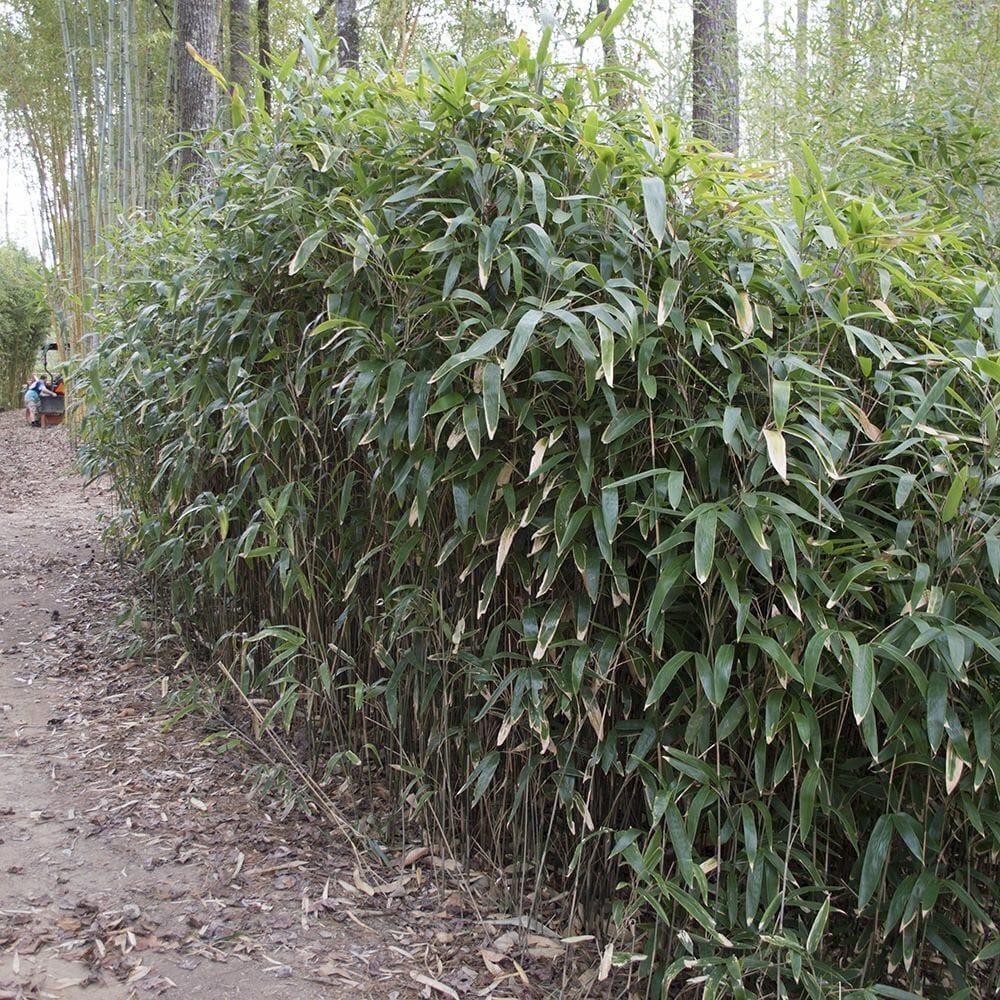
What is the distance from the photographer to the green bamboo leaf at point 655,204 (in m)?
1.40

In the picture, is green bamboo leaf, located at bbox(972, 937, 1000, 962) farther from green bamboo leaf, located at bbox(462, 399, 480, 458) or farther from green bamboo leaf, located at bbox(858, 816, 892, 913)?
green bamboo leaf, located at bbox(462, 399, 480, 458)

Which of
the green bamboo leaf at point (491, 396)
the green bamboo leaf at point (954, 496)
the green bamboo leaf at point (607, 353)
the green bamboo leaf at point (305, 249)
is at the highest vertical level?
the green bamboo leaf at point (305, 249)

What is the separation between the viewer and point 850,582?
1328mm

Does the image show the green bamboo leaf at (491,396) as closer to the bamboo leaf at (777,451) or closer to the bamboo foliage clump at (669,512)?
the bamboo foliage clump at (669,512)

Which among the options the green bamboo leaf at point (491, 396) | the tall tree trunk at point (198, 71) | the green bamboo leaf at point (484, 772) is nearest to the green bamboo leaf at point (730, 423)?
the green bamboo leaf at point (491, 396)

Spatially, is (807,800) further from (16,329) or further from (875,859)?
(16,329)

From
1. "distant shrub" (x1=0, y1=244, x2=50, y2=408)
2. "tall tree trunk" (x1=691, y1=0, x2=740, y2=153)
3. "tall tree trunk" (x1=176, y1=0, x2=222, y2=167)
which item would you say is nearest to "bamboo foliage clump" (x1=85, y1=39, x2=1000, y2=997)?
"tall tree trunk" (x1=691, y1=0, x2=740, y2=153)

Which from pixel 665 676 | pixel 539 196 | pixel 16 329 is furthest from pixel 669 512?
pixel 16 329

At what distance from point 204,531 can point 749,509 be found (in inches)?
58.8

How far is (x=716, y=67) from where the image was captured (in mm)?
4445

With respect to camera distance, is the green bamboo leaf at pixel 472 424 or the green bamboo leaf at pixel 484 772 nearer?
the green bamboo leaf at pixel 472 424

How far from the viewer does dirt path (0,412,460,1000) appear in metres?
1.59

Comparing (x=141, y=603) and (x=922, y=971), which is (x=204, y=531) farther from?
(x=922, y=971)

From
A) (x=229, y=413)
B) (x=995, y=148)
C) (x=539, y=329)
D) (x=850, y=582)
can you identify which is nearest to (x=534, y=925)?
(x=850, y=582)
